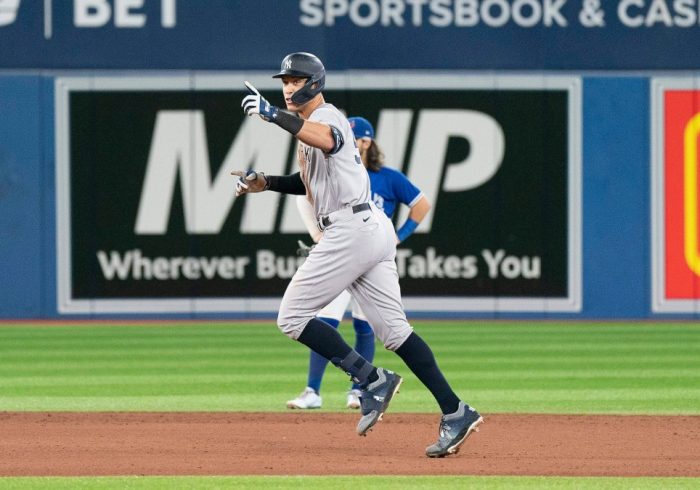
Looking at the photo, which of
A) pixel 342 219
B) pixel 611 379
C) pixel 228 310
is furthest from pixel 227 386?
pixel 228 310

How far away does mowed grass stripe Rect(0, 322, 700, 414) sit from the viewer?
10.7m

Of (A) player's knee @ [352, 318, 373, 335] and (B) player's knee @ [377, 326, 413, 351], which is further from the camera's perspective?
(A) player's knee @ [352, 318, 373, 335]

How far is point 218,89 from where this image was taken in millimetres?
18766

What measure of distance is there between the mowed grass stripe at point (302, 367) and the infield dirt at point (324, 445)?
2.59 feet

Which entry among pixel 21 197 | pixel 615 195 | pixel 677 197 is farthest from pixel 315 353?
pixel 677 197

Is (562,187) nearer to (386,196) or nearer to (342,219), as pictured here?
(386,196)

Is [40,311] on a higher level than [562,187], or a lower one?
lower

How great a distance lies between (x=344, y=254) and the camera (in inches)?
303

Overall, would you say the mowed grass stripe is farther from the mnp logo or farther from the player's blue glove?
the mnp logo

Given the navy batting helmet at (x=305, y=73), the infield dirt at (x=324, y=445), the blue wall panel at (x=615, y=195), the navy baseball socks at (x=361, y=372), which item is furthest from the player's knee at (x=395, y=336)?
the blue wall panel at (x=615, y=195)

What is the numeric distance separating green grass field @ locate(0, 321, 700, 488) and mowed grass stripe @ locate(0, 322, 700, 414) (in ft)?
0.04

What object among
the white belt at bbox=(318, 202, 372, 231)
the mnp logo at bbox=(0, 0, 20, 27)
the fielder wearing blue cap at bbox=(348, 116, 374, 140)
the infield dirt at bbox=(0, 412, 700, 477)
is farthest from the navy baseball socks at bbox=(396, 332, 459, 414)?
the mnp logo at bbox=(0, 0, 20, 27)

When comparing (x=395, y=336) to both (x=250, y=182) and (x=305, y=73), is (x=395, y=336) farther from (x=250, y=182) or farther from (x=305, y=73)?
(x=305, y=73)

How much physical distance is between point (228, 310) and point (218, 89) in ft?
8.84
